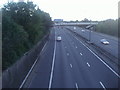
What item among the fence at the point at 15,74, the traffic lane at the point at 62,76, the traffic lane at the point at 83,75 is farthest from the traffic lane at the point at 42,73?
the traffic lane at the point at 83,75

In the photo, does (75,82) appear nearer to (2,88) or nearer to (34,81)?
(34,81)

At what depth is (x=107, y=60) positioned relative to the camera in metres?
48.7

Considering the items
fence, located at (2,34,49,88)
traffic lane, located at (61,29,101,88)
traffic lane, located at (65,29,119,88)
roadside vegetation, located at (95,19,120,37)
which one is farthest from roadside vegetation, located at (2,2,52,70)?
roadside vegetation, located at (95,19,120,37)

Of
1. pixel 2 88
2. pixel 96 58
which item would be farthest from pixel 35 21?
pixel 2 88

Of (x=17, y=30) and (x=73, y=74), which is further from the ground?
(x=17, y=30)

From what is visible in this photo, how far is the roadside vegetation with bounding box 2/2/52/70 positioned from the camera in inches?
1373

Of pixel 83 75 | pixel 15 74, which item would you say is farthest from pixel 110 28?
pixel 15 74

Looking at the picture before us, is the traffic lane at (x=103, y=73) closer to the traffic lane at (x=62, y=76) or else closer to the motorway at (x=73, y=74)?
the motorway at (x=73, y=74)

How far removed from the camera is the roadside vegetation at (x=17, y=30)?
3488cm

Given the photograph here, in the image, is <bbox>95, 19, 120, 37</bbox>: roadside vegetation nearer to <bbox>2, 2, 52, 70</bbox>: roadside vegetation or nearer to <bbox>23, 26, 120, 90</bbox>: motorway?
<bbox>2, 2, 52, 70</bbox>: roadside vegetation

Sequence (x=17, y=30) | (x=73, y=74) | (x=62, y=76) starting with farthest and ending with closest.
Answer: (x=17, y=30)
(x=73, y=74)
(x=62, y=76)

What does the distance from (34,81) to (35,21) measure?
2482 centimetres

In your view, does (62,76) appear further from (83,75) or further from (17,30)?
(17,30)

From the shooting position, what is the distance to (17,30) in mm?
39688
